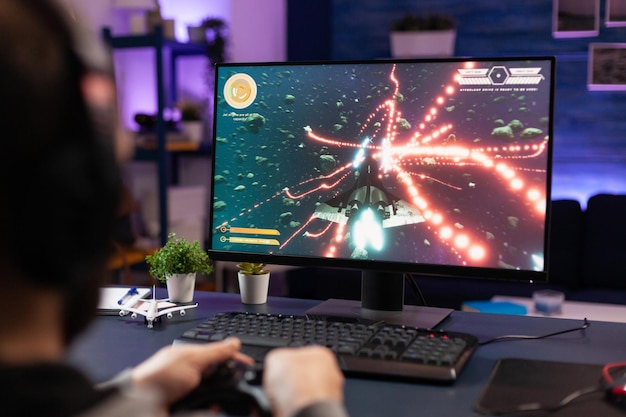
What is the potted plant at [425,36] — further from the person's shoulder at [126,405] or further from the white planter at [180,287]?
the person's shoulder at [126,405]

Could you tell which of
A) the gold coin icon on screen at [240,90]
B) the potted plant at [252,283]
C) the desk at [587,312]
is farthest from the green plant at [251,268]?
the desk at [587,312]

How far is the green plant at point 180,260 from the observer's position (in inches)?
63.1

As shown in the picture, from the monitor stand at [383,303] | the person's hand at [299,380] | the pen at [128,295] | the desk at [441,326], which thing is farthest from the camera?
the pen at [128,295]

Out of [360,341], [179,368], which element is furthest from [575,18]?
[179,368]

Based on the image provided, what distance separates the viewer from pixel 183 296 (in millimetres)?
1604

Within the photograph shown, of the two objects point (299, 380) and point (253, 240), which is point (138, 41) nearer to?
point (253, 240)

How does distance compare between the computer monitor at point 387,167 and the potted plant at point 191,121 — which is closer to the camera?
the computer monitor at point 387,167

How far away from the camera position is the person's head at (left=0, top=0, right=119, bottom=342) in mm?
493

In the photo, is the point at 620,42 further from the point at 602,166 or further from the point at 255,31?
the point at 255,31

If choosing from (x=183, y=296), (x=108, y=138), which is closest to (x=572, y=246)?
(x=183, y=296)

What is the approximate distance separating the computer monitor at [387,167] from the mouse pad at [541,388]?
7.1 inches

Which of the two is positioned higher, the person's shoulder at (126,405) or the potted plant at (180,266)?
the person's shoulder at (126,405)

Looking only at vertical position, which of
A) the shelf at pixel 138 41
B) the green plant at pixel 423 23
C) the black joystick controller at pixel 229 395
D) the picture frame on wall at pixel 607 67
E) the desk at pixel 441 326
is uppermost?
the green plant at pixel 423 23

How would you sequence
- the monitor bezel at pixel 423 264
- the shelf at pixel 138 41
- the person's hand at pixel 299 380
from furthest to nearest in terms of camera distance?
the shelf at pixel 138 41 → the monitor bezel at pixel 423 264 → the person's hand at pixel 299 380
